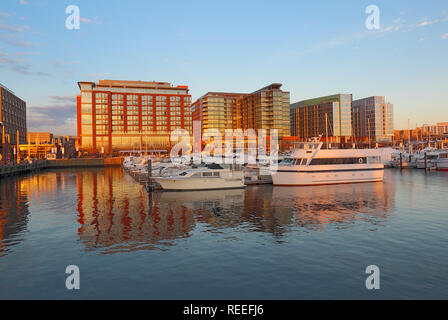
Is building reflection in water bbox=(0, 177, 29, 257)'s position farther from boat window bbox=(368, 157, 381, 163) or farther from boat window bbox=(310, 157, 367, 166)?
boat window bbox=(368, 157, 381, 163)

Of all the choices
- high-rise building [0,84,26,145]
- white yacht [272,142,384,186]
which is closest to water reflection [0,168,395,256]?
white yacht [272,142,384,186]

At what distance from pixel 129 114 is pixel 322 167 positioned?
465 feet

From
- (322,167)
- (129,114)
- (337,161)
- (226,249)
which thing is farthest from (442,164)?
(129,114)

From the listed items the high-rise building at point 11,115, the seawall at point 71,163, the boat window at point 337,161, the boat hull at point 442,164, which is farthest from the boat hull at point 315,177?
the high-rise building at point 11,115

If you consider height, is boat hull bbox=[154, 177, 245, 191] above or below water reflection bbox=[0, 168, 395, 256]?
above

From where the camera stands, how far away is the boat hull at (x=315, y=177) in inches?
1663

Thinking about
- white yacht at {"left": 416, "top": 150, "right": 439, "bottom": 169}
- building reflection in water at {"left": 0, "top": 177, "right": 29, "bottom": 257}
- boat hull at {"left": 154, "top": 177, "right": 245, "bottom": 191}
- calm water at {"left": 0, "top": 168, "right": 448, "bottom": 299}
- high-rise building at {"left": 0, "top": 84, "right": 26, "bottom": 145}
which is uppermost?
high-rise building at {"left": 0, "top": 84, "right": 26, "bottom": 145}

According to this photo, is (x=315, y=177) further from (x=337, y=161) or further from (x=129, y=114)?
(x=129, y=114)

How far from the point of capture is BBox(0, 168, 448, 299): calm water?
11.5 m

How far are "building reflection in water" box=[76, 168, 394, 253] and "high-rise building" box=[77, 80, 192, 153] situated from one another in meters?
128

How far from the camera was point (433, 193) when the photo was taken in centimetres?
3488

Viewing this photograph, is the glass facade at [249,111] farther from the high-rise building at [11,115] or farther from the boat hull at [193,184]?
the boat hull at [193,184]
